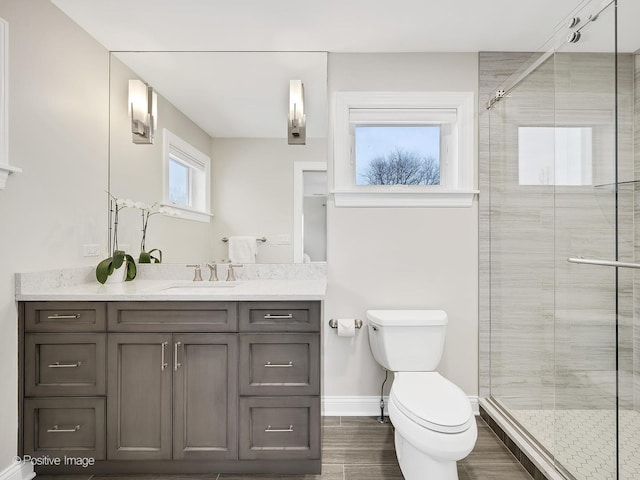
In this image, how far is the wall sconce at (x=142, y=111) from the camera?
8.24 feet

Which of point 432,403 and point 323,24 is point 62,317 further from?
point 323,24

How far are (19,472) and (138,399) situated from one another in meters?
0.61

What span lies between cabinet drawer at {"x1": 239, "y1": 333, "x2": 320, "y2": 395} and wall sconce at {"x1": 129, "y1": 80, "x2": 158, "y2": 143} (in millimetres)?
1541

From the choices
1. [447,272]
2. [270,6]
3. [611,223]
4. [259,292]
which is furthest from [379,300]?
[270,6]

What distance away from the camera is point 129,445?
1831 millimetres

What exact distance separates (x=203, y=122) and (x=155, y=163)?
0.41m

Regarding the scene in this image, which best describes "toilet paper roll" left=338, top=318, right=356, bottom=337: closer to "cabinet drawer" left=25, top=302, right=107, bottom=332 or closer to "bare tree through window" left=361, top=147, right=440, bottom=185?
"bare tree through window" left=361, top=147, right=440, bottom=185

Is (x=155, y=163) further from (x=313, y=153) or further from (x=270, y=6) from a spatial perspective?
(x=270, y=6)

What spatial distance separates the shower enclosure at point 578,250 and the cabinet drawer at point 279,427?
1088 millimetres

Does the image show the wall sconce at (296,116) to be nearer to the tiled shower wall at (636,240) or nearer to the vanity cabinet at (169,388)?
the vanity cabinet at (169,388)

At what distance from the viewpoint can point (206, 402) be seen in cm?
183

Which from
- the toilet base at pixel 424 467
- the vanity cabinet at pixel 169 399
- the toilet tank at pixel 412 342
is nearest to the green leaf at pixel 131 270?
the vanity cabinet at pixel 169 399

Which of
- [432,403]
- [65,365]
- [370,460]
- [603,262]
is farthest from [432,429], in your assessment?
[65,365]

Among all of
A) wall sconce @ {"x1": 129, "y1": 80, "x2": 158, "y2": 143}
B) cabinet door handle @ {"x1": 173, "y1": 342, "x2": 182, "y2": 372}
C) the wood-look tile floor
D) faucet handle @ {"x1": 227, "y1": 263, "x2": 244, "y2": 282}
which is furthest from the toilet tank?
wall sconce @ {"x1": 129, "y1": 80, "x2": 158, "y2": 143}
